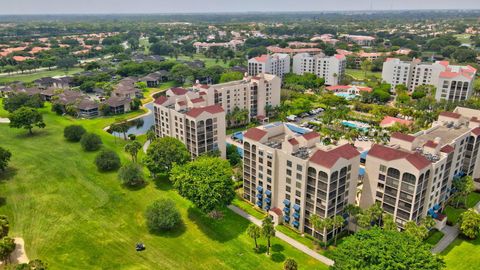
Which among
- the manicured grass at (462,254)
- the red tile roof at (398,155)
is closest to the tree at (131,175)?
the red tile roof at (398,155)

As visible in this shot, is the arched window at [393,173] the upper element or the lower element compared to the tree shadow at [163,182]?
upper

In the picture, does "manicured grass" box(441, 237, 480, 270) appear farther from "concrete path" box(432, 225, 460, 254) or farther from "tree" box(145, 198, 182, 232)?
"tree" box(145, 198, 182, 232)

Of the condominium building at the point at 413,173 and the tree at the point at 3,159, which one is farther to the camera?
the tree at the point at 3,159

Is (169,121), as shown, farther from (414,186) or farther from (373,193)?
(414,186)

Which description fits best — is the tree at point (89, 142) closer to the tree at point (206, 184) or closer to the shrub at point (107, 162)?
the shrub at point (107, 162)

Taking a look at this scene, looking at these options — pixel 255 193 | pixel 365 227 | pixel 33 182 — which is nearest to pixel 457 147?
pixel 365 227

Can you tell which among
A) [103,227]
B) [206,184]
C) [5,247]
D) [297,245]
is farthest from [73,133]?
[297,245]
